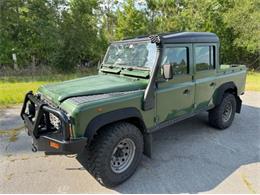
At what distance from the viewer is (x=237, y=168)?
362 centimetres

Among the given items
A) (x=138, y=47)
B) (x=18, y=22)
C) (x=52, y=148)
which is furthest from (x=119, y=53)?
(x=18, y=22)

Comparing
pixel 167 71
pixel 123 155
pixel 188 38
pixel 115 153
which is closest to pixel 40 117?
pixel 115 153

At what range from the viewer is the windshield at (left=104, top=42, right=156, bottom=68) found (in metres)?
3.63

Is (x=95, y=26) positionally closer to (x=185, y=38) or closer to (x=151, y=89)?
(x=185, y=38)

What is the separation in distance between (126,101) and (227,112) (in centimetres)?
300

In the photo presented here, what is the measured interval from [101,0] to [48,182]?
60.5ft

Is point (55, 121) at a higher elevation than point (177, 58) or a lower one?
lower

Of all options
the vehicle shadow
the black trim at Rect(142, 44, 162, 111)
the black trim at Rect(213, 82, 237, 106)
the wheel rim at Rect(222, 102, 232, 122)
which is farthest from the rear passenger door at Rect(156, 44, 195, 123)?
the wheel rim at Rect(222, 102, 232, 122)

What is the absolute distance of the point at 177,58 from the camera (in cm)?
390

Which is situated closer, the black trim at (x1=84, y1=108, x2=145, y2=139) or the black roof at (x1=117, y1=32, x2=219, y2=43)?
the black trim at (x1=84, y1=108, x2=145, y2=139)

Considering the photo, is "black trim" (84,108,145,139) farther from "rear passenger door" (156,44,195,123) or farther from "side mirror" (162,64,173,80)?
"side mirror" (162,64,173,80)

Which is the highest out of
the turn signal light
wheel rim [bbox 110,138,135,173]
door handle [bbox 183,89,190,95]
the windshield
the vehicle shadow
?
the windshield

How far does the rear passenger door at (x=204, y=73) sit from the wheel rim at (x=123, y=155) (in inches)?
63.8

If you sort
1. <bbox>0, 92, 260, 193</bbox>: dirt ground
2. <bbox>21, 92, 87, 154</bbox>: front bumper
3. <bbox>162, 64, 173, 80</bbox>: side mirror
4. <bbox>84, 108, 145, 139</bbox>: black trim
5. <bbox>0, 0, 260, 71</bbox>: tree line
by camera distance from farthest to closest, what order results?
1. <bbox>0, 0, 260, 71</bbox>: tree line
2. <bbox>162, 64, 173, 80</bbox>: side mirror
3. <bbox>0, 92, 260, 193</bbox>: dirt ground
4. <bbox>84, 108, 145, 139</bbox>: black trim
5. <bbox>21, 92, 87, 154</bbox>: front bumper
